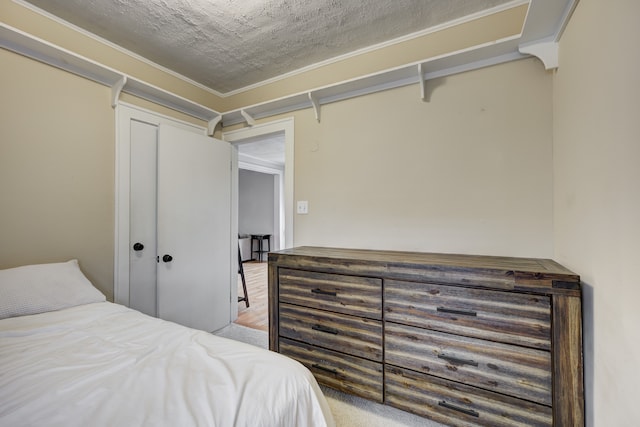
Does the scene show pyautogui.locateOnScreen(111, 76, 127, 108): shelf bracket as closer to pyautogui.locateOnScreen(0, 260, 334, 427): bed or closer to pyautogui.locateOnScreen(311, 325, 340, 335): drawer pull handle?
pyautogui.locateOnScreen(0, 260, 334, 427): bed

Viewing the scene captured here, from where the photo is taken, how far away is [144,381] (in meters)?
0.87

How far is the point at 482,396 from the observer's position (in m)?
1.35

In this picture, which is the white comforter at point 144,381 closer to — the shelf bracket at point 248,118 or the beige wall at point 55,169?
the beige wall at point 55,169

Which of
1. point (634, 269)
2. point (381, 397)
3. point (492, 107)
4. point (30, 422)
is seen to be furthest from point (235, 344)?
point (492, 107)

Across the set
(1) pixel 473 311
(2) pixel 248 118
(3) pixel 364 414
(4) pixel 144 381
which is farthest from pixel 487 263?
(2) pixel 248 118

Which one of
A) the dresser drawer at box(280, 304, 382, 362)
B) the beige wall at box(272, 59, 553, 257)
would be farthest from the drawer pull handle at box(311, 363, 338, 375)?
the beige wall at box(272, 59, 553, 257)

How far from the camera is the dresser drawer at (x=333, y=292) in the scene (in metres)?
1.63

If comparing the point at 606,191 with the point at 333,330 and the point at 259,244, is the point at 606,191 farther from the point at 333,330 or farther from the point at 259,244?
the point at 259,244

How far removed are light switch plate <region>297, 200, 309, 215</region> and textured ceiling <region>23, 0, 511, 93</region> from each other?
130 centimetres

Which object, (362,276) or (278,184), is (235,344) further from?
(278,184)

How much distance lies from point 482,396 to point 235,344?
4.19ft

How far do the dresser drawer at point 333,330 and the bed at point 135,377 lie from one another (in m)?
0.69

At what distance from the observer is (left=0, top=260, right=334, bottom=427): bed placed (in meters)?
0.74

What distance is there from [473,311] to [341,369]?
0.91m
